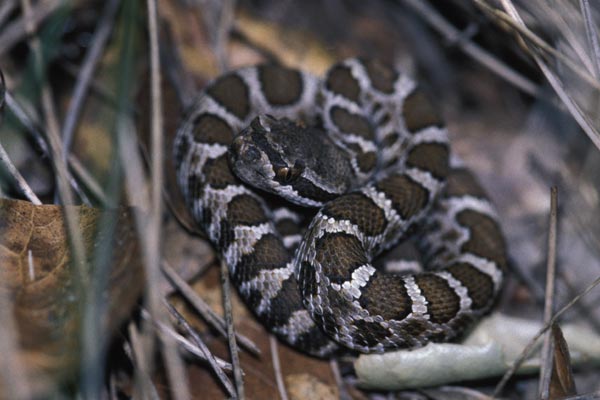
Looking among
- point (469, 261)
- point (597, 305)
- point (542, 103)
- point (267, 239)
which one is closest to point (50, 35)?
point (267, 239)

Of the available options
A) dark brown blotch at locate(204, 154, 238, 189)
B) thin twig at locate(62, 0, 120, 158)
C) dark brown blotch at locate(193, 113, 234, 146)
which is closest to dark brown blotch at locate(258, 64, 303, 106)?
dark brown blotch at locate(193, 113, 234, 146)

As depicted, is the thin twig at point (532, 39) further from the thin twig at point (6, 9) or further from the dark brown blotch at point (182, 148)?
the thin twig at point (6, 9)

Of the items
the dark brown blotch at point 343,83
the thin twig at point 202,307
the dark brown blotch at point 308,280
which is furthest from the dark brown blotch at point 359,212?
the dark brown blotch at point 343,83

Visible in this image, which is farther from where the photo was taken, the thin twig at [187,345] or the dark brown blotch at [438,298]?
the dark brown blotch at [438,298]

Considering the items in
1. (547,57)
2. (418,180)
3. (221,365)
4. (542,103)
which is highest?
(547,57)

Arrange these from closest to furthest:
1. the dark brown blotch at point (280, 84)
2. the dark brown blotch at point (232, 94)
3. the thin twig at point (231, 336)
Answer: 1. the thin twig at point (231, 336)
2. the dark brown blotch at point (232, 94)
3. the dark brown blotch at point (280, 84)

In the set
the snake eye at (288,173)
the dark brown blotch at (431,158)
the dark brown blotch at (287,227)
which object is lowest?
the dark brown blotch at (287,227)

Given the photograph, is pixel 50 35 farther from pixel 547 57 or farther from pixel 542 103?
pixel 542 103

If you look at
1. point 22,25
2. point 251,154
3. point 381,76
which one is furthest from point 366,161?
point 22,25

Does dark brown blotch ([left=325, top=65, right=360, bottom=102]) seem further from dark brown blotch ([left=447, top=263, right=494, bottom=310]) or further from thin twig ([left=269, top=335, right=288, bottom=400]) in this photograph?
thin twig ([left=269, top=335, right=288, bottom=400])
